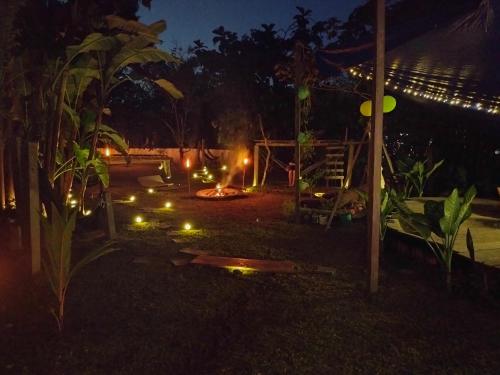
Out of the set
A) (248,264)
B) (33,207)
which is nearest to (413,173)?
(248,264)

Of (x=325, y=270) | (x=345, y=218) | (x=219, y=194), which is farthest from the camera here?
(x=219, y=194)

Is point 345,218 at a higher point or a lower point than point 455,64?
lower

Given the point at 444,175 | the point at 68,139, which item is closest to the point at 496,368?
the point at 68,139

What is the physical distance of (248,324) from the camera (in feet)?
12.6

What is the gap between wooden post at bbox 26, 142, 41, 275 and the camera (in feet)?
15.9

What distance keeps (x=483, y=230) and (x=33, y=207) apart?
6.64 meters

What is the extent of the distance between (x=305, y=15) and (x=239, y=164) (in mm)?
8520

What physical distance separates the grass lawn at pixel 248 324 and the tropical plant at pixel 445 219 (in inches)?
21.9

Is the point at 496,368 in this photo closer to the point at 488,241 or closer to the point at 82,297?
the point at 488,241

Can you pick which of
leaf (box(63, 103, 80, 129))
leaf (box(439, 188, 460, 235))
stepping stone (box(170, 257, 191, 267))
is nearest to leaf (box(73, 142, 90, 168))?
leaf (box(63, 103, 80, 129))

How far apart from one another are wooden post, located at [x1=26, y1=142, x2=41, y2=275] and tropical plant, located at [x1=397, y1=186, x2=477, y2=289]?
4460mm

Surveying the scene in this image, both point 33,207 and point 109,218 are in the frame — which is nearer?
point 33,207

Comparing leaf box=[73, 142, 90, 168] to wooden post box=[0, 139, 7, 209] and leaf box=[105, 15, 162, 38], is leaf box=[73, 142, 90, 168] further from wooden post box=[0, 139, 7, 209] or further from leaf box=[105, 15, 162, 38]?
leaf box=[105, 15, 162, 38]

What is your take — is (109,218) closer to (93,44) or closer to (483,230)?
(93,44)
